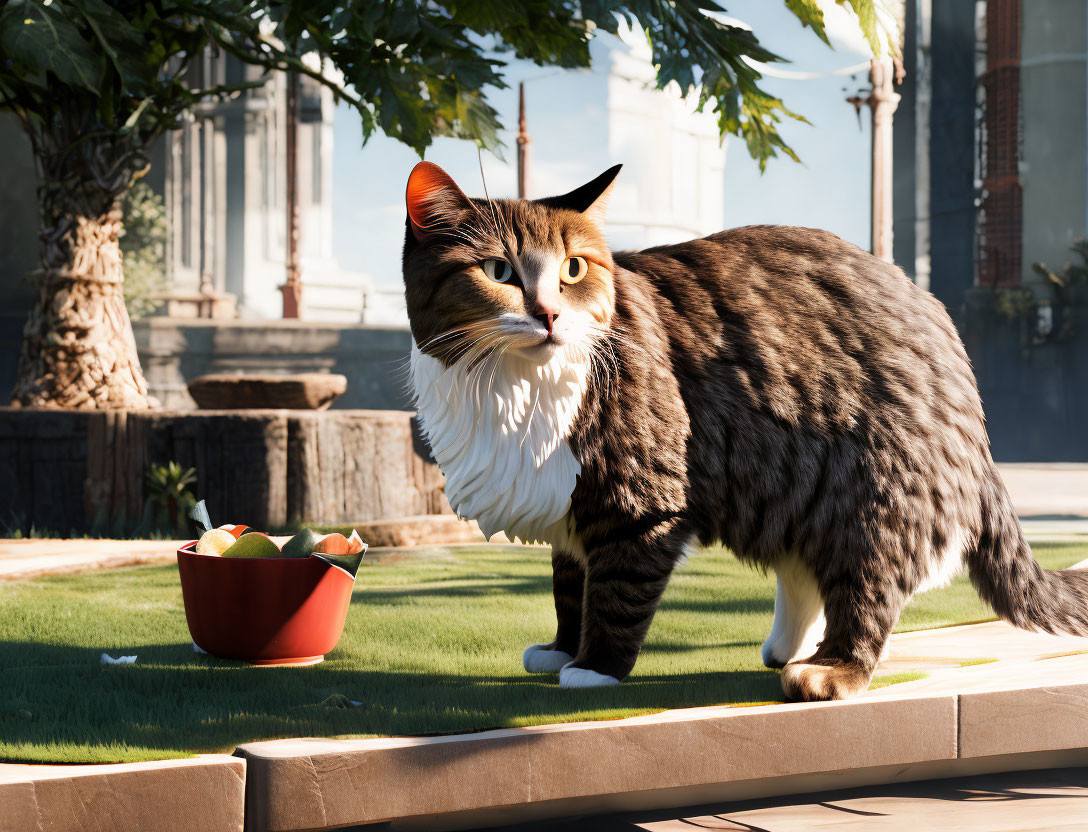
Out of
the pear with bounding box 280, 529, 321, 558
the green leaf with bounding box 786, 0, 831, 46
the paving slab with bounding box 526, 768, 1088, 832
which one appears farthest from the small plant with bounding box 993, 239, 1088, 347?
the pear with bounding box 280, 529, 321, 558

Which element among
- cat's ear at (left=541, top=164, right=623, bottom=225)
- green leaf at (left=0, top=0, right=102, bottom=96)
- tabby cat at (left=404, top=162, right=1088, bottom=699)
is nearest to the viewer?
tabby cat at (left=404, top=162, right=1088, bottom=699)

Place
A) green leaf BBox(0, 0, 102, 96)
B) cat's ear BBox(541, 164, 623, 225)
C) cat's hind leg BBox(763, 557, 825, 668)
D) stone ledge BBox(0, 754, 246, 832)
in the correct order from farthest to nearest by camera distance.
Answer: green leaf BBox(0, 0, 102, 96)
cat's hind leg BBox(763, 557, 825, 668)
cat's ear BBox(541, 164, 623, 225)
stone ledge BBox(0, 754, 246, 832)

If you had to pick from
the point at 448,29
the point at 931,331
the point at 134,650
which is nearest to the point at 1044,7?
the point at 448,29

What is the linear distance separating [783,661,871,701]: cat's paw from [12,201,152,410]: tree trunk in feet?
17.8

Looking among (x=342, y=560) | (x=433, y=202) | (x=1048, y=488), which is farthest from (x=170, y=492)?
(x=1048, y=488)

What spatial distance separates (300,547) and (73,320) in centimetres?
459

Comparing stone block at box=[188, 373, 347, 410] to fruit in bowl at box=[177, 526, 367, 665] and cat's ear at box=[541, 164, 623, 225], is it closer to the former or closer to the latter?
fruit in bowl at box=[177, 526, 367, 665]

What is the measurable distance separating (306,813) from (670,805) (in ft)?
2.80

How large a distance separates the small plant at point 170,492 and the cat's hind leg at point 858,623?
4595 mm

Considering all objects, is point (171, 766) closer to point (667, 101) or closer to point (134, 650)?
point (134, 650)

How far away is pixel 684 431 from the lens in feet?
8.44

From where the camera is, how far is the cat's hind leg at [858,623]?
2496mm

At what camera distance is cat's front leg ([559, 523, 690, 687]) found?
251 cm

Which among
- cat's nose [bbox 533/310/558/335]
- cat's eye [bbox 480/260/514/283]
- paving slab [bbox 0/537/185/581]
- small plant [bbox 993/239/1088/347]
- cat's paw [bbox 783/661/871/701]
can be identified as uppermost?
small plant [bbox 993/239/1088/347]
